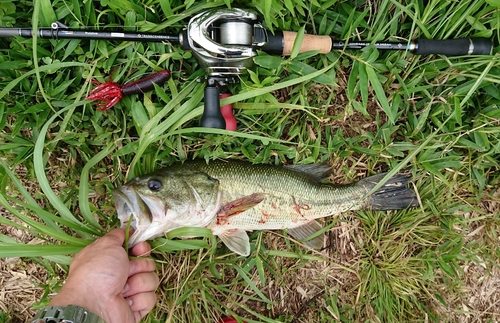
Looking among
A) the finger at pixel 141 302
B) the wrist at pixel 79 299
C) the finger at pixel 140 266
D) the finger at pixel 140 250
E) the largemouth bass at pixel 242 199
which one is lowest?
the finger at pixel 141 302

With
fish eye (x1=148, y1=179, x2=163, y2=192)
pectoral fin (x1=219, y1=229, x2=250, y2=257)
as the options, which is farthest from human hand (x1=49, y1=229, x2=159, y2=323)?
pectoral fin (x1=219, y1=229, x2=250, y2=257)

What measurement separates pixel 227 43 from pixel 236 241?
4.47 ft

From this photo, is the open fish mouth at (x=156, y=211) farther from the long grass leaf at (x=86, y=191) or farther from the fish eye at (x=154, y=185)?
the long grass leaf at (x=86, y=191)

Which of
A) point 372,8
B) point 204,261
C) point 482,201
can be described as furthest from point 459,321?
point 372,8

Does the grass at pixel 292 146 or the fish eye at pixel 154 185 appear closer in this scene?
the fish eye at pixel 154 185

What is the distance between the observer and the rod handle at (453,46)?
2590mm

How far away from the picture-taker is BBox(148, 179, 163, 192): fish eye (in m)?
2.43

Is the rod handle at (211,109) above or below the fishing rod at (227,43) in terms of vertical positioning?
below

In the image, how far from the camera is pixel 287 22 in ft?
8.55

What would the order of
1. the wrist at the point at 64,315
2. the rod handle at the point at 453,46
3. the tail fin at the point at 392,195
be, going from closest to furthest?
1. the wrist at the point at 64,315
2. the rod handle at the point at 453,46
3. the tail fin at the point at 392,195

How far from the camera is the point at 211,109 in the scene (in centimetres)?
237

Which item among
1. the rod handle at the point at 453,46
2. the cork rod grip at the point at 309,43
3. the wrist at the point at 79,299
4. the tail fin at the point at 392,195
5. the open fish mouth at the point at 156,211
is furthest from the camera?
the tail fin at the point at 392,195

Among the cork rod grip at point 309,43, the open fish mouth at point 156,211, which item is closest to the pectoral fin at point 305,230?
the open fish mouth at point 156,211

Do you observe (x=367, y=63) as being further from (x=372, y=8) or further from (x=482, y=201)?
(x=482, y=201)
